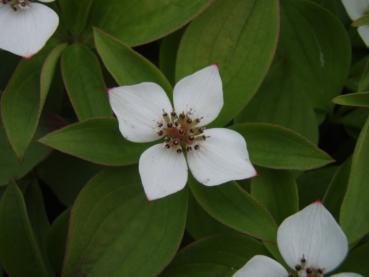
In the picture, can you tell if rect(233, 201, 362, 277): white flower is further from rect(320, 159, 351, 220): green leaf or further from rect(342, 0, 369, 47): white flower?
rect(342, 0, 369, 47): white flower

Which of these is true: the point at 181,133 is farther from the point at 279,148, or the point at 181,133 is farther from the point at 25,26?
the point at 25,26

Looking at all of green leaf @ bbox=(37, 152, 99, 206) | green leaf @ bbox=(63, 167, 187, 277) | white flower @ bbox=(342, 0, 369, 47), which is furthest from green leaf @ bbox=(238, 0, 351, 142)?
green leaf @ bbox=(37, 152, 99, 206)

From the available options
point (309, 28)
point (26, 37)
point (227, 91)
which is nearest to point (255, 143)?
point (227, 91)

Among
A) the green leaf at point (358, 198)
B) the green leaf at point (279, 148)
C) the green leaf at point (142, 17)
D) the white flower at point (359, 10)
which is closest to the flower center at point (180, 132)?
the green leaf at point (279, 148)

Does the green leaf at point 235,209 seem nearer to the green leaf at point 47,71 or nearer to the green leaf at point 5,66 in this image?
the green leaf at point 47,71

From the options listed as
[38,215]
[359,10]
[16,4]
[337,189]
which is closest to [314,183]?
[337,189]

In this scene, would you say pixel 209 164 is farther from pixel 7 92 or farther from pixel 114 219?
pixel 7 92

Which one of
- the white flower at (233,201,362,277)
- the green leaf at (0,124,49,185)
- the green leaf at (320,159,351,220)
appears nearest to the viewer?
the white flower at (233,201,362,277)
